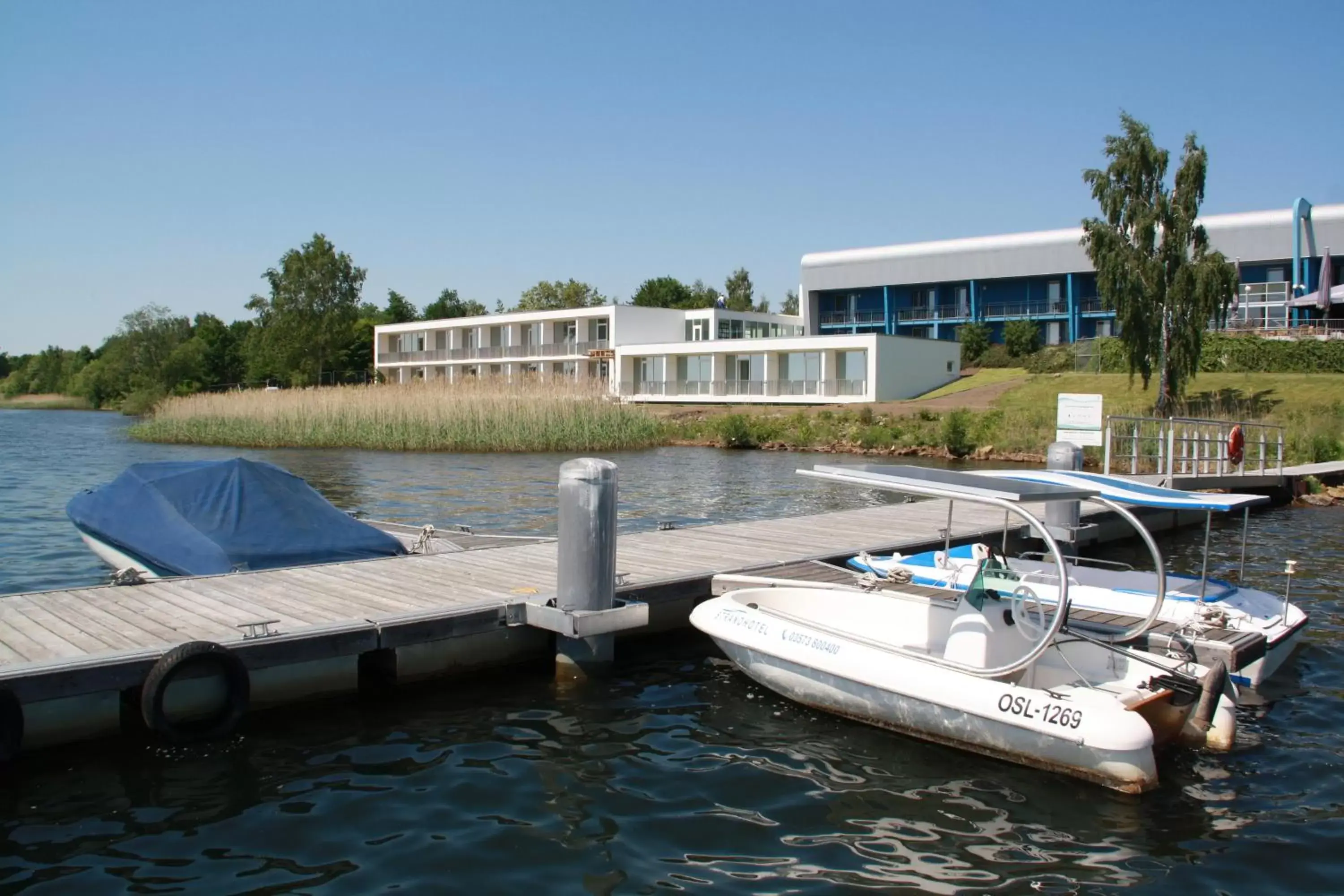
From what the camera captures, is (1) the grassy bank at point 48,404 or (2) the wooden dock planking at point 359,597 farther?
(1) the grassy bank at point 48,404

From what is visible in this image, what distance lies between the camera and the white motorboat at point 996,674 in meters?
6.89

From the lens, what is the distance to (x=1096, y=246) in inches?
1533

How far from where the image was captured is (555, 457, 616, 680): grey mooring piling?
8.59 metres

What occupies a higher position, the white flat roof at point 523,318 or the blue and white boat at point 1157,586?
the white flat roof at point 523,318

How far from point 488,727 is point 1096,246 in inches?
1442

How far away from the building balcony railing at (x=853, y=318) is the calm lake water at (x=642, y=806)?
6328cm

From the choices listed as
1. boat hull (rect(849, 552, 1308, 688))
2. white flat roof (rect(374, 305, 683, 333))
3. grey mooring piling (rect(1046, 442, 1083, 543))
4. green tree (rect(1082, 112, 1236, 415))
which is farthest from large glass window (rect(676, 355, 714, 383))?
boat hull (rect(849, 552, 1308, 688))

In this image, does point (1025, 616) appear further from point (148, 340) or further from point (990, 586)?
point (148, 340)

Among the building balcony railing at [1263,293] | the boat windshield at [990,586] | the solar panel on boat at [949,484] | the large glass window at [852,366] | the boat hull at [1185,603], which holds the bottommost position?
the boat hull at [1185,603]

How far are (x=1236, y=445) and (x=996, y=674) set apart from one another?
17.3m

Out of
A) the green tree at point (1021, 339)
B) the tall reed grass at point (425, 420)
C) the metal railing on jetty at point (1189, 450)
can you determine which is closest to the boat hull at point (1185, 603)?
the metal railing on jetty at point (1189, 450)

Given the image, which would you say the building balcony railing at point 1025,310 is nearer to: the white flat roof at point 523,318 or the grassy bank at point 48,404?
the white flat roof at point 523,318

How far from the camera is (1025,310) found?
65438 mm

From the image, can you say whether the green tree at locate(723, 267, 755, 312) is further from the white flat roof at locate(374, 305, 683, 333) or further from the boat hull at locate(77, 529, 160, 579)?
the boat hull at locate(77, 529, 160, 579)
